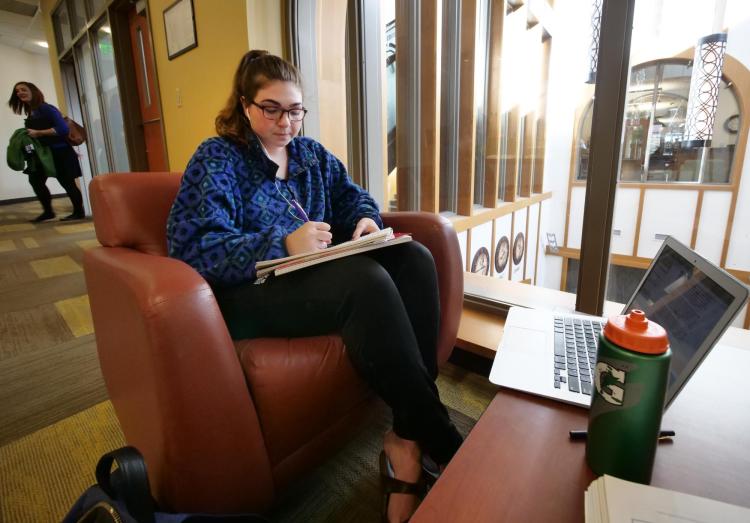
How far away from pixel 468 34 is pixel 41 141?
448cm

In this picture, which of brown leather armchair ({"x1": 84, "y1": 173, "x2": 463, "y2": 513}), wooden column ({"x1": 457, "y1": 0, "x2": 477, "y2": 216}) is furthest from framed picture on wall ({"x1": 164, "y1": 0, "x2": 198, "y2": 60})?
brown leather armchair ({"x1": 84, "y1": 173, "x2": 463, "y2": 513})

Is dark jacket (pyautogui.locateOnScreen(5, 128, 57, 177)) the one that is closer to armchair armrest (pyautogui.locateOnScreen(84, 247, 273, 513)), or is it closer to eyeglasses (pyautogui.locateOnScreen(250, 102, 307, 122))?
eyeglasses (pyautogui.locateOnScreen(250, 102, 307, 122))

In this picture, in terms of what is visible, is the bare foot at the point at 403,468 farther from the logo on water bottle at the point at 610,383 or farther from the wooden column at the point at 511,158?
the wooden column at the point at 511,158

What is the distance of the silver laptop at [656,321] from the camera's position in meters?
0.49

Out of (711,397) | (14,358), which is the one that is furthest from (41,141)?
(711,397)

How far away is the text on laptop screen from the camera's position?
50 centimetres

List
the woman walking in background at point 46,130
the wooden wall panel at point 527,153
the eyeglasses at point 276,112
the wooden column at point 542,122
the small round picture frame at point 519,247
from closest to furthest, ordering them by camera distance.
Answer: the eyeglasses at point 276,112 → the wooden column at point 542,122 → the wooden wall panel at point 527,153 → the small round picture frame at point 519,247 → the woman walking in background at point 46,130

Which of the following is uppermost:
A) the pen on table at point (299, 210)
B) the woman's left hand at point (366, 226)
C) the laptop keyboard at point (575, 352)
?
the pen on table at point (299, 210)

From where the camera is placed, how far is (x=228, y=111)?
43.6 inches

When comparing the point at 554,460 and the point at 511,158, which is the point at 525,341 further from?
the point at 511,158

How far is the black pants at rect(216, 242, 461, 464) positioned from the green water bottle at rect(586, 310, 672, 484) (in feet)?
1.13

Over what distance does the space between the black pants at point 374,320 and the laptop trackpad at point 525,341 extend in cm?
18

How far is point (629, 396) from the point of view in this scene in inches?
17.1

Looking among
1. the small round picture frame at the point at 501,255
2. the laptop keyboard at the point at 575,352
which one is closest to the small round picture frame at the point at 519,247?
the small round picture frame at the point at 501,255
